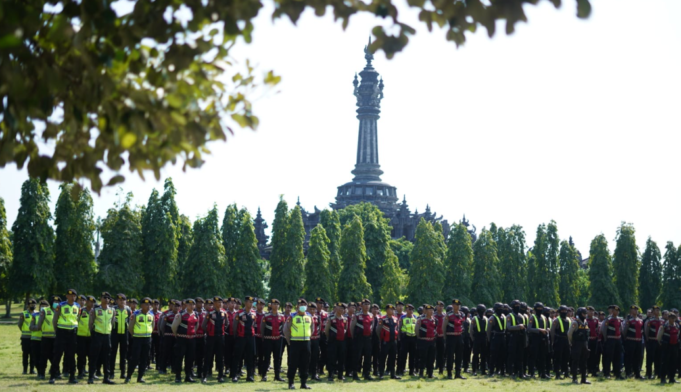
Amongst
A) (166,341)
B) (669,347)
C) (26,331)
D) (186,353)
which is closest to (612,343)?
(669,347)

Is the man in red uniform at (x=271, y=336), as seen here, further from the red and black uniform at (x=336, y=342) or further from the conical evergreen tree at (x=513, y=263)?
the conical evergreen tree at (x=513, y=263)

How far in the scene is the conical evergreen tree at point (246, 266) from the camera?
6303 cm

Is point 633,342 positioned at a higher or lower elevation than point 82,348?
higher

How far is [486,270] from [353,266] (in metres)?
13.9

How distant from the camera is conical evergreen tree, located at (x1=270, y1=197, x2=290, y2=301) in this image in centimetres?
6444

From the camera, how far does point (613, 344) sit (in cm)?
2469

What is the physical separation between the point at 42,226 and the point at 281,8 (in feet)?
192

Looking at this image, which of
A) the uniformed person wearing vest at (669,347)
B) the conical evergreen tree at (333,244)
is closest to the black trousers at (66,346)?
the uniformed person wearing vest at (669,347)

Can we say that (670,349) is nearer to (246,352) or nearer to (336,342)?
(336,342)

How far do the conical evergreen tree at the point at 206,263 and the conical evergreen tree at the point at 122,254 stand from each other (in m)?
3.92

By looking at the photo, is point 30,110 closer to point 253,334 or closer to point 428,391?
point 428,391

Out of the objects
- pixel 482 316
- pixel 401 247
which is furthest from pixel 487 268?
pixel 482 316

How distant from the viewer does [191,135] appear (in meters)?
6.35

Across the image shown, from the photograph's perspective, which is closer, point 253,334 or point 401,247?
point 253,334
